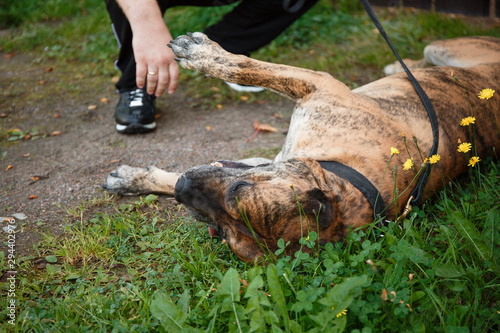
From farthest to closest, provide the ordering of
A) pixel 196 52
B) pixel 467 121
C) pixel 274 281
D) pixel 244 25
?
pixel 244 25
pixel 196 52
pixel 467 121
pixel 274 281

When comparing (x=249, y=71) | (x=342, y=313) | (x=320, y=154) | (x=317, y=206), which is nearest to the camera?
(x=342, y=313)

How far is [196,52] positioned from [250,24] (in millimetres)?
1363

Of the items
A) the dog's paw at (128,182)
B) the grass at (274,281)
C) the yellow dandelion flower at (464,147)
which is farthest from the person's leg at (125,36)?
the yellow dandelion flower at (464,147)

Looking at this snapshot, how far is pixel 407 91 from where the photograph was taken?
281 cm

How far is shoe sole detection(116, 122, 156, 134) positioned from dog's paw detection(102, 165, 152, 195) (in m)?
0.75

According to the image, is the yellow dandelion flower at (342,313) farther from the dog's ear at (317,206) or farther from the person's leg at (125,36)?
the person's leg at (125,36)

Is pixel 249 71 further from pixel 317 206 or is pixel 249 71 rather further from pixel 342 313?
pixel 342 313

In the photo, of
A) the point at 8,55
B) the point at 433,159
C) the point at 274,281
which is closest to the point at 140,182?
the point at 274,281

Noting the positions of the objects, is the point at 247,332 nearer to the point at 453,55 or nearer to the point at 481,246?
the point at 481,246

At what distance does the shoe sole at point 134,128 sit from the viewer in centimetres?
357

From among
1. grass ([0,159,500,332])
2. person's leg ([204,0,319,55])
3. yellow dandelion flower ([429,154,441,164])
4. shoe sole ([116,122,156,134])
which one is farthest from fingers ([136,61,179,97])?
yellow dandelion flower ([429,154,441,164])

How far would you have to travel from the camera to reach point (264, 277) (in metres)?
2.02

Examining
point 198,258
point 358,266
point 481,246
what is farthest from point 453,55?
point 198,258

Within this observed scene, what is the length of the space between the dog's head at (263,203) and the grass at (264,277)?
0.30 ft
